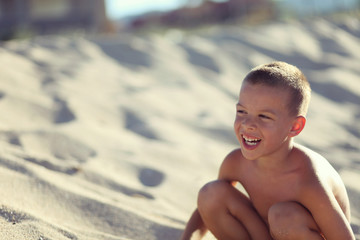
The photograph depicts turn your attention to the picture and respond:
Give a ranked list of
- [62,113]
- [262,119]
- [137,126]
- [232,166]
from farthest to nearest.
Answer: [137,126], [62,113], [232,166], [262,119]

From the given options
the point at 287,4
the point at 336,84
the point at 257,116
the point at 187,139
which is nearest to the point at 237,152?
the point at 257,116

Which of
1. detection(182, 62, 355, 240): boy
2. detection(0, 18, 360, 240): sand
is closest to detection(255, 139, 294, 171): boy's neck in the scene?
detection(182, 62, 355, 240): boy

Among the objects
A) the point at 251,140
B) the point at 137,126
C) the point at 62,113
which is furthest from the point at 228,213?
the point at 62,113

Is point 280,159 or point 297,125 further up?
point 297,125

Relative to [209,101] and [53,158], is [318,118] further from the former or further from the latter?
[53,158]

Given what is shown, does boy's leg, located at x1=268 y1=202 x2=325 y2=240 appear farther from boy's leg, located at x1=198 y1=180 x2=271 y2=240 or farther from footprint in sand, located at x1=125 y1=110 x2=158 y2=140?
footprint in sand, located at x1=125 y1=110 x2=158 y2=140

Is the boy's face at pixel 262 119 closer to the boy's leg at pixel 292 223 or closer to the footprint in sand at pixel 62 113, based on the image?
the boy's leg at pixel 292 223

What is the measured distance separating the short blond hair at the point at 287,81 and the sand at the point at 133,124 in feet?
2.80

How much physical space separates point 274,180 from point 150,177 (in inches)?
41.2

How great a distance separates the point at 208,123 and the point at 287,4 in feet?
37.2

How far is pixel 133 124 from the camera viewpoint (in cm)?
364

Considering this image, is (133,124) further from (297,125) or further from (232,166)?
(297,125)

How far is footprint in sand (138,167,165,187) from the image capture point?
2.75m

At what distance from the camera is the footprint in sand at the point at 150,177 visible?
9.04 feet
